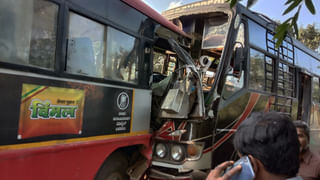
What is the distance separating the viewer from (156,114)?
3486mm

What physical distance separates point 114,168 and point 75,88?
3.95 feet

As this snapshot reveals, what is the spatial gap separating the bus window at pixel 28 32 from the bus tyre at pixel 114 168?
52.1 inches

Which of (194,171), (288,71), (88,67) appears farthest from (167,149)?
(288,71)

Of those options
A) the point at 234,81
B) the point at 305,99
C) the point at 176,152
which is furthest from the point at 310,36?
the point at 176,152

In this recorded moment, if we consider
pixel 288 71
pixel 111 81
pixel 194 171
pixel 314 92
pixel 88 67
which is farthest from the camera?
pixel 314 92

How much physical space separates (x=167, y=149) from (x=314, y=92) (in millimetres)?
5717

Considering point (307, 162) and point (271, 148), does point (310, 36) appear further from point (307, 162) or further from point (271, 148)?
point (271, 148)

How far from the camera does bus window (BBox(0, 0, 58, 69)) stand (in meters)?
1.93

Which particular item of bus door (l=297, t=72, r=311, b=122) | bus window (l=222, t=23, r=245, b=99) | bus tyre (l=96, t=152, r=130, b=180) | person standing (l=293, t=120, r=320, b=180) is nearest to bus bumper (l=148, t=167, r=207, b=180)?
bus tyre (l=96, t=152, r=130, b=180)

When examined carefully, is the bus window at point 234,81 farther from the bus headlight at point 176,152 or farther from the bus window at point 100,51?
the bus window at point 100,51

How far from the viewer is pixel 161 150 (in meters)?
3.41

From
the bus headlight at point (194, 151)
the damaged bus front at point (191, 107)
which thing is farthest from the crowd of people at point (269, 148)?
the bus headlight at point (194, 151)

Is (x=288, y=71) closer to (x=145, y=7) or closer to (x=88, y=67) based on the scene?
(x=145, y=7)

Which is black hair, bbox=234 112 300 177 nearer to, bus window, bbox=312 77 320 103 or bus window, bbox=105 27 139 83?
bus window, bbox=105 27 139 83
